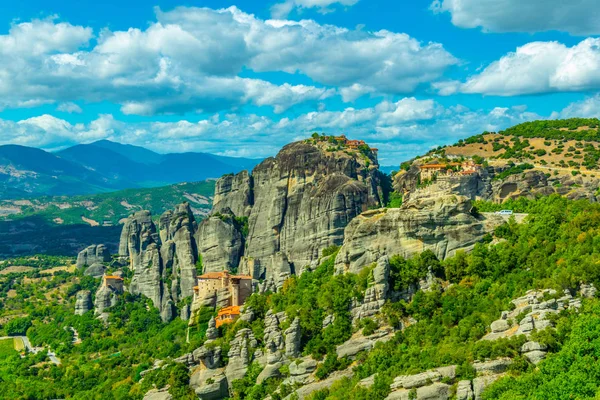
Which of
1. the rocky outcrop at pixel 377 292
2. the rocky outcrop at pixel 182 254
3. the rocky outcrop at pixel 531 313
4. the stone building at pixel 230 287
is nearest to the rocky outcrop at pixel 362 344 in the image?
the rocky outcrop at pixel 377 292

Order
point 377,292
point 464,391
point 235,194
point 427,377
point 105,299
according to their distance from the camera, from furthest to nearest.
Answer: point 105,299
point 235,194
point 377,292
point 427,377
point 464,391

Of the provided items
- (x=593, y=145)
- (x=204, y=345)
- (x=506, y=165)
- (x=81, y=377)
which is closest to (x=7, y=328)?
(x=81, y=377)

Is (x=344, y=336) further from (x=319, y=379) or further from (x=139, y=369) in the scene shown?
(x=139, y=369)

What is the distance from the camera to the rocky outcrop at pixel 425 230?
57.2 m

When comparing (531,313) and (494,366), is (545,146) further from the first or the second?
(494,366)

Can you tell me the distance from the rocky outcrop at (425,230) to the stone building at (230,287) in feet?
76.6

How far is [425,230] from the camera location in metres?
57.7

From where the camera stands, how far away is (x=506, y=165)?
104062 millimetres

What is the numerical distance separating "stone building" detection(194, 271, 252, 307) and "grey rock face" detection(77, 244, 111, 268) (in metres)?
60.7

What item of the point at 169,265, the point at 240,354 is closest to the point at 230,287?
the point at 240,354

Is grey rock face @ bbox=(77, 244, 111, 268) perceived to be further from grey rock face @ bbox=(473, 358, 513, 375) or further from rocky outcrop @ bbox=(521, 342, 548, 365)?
rocky outcrop @ bbox=(521, 342, 548, 365)

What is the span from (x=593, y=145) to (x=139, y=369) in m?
75.0

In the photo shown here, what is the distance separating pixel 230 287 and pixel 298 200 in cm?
2748

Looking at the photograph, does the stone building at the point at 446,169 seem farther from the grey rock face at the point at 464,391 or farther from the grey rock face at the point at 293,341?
the grey rock face at the point at 464,391
